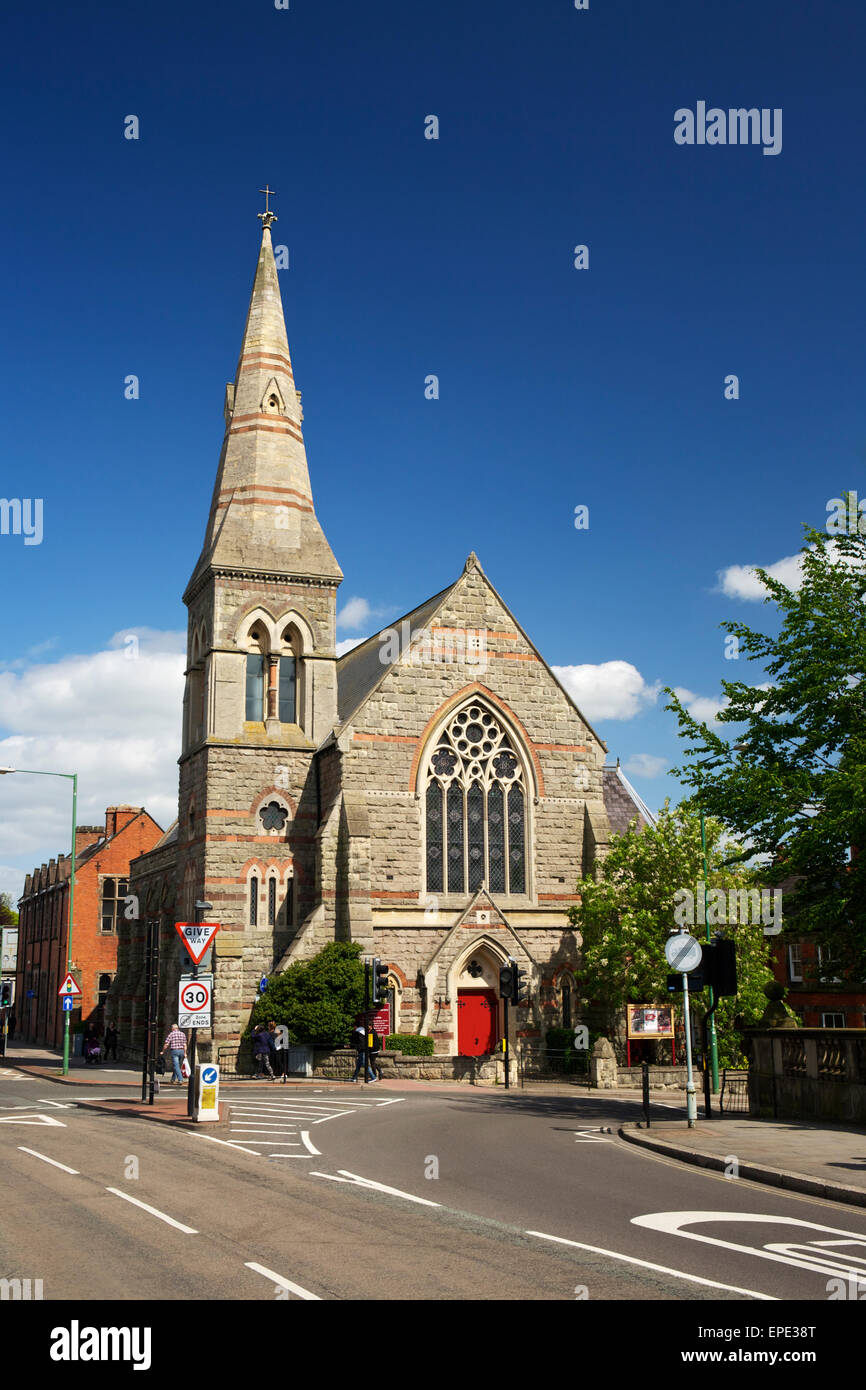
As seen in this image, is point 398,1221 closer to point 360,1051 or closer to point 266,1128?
point 266,1128

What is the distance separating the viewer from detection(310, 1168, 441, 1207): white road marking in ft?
38.5

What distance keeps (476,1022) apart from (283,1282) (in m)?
27.0

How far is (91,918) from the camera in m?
57.7

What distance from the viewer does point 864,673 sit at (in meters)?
19.7

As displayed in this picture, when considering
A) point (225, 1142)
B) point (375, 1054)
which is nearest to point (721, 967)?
point (225, 1142)

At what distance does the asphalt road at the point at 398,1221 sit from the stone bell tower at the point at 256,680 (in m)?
15.7

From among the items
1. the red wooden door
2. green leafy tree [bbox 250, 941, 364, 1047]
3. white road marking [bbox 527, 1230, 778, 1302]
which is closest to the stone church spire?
green leafy tree [bbox 250, 941, 364, 1047]

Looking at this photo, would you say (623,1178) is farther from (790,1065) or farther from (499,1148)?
(790,1065)

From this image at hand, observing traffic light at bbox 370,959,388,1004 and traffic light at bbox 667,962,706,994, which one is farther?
traffic light at bbox 370,959,388,1004

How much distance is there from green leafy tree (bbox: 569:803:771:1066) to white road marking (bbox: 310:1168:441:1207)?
61.8 ft

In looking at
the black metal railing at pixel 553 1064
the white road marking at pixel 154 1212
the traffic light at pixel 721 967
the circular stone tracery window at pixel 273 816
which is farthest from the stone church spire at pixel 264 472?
the white road marking at pixel 154 1212

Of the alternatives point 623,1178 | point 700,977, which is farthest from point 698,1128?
point 623,1178

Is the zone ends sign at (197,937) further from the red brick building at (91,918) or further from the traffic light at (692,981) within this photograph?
the red brick building at (91,918)

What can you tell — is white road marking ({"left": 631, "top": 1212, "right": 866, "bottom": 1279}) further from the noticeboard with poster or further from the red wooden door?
the red wooden door
